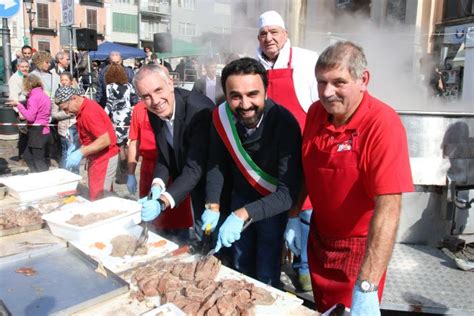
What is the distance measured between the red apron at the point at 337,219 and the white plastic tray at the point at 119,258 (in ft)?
2.39

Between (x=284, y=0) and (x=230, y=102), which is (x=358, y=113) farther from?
(x=284, y=0)

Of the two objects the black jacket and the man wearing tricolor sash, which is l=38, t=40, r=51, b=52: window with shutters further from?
the black jacket

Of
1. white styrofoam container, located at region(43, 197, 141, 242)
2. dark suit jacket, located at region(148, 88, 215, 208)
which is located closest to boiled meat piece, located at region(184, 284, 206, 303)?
white styrofoam container, located at region(43, 197, 141, 242)

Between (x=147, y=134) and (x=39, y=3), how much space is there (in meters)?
41.0

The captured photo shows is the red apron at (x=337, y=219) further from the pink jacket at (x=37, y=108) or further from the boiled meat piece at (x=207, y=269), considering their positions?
the pink jacket at (x=37, y=108)

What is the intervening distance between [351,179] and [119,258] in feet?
3.69

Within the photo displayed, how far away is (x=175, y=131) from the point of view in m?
2.60

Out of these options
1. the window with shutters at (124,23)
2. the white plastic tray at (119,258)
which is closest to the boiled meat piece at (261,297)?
the white plastic tray at (119,258)

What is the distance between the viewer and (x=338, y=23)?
29.7 feet

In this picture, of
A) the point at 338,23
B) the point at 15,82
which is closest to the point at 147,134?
the point at 15,82

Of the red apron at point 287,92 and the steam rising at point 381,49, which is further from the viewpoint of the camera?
the steam rising at point 381,49

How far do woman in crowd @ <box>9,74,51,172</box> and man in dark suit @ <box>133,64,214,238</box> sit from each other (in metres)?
3.58

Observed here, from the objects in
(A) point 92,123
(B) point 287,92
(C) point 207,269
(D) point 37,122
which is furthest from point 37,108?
(C) point 207,269

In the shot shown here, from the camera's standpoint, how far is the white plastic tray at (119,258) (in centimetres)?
191
